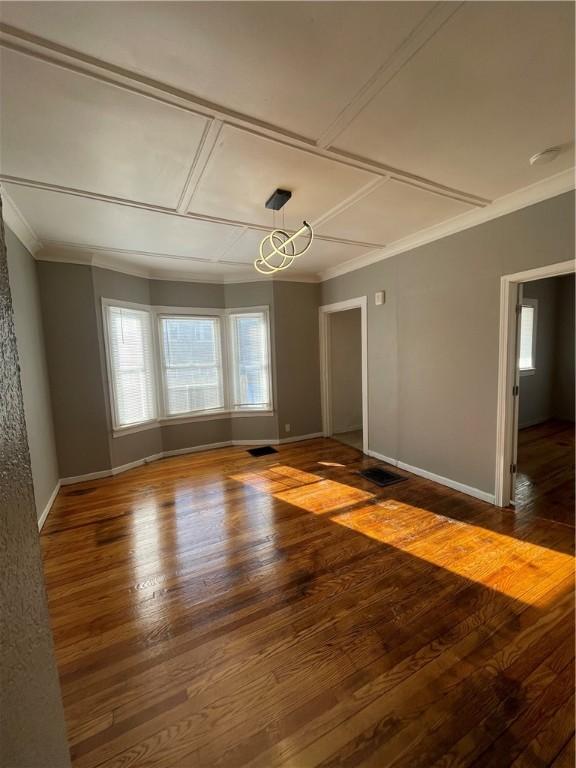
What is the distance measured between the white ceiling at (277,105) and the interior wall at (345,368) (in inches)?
103

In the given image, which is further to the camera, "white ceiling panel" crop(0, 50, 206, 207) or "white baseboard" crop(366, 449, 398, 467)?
"white baseboard" crop(366, 449, 398, 467)

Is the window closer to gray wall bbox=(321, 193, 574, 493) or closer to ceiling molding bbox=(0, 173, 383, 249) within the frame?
gray wall bbox=(321, 193, 574, 493)

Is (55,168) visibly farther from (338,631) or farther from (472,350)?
(472,350)

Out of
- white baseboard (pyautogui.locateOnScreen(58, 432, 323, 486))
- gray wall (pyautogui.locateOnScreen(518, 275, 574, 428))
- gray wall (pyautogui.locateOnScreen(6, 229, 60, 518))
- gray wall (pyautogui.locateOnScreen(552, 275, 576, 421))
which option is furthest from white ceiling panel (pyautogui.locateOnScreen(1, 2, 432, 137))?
gray wall (pyautogui.locateOnScreen(552, 275, 576, 421))

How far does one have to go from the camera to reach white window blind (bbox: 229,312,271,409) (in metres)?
4.82

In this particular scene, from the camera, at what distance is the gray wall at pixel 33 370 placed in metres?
2.68

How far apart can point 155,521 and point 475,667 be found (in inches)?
94.7

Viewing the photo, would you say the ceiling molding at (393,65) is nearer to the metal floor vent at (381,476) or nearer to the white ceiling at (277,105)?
the white ceiling at (277,105)

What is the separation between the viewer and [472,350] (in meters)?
2.96

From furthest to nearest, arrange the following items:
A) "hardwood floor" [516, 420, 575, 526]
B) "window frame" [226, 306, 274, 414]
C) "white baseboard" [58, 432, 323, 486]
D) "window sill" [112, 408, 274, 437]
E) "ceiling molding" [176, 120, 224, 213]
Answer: "window frame" [226, 306, 274, 414]
"window sill" [112, 408, 274, 437]
"white baseboard" [58, 432, 323, 486]
"hardwood floor" [516, 420, 575, 526]
"ceiling molding" [176, 120, 224, 213]

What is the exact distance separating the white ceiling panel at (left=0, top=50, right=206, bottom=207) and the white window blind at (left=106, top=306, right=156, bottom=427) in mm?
1976

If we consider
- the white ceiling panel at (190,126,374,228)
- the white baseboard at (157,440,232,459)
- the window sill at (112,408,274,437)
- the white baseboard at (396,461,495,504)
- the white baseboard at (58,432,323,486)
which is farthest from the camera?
the white baseboard at (157,440,232,459)

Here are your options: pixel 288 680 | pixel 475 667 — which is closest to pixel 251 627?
pixel 288 680

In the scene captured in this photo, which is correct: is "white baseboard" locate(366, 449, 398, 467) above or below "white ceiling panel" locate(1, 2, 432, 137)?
below
